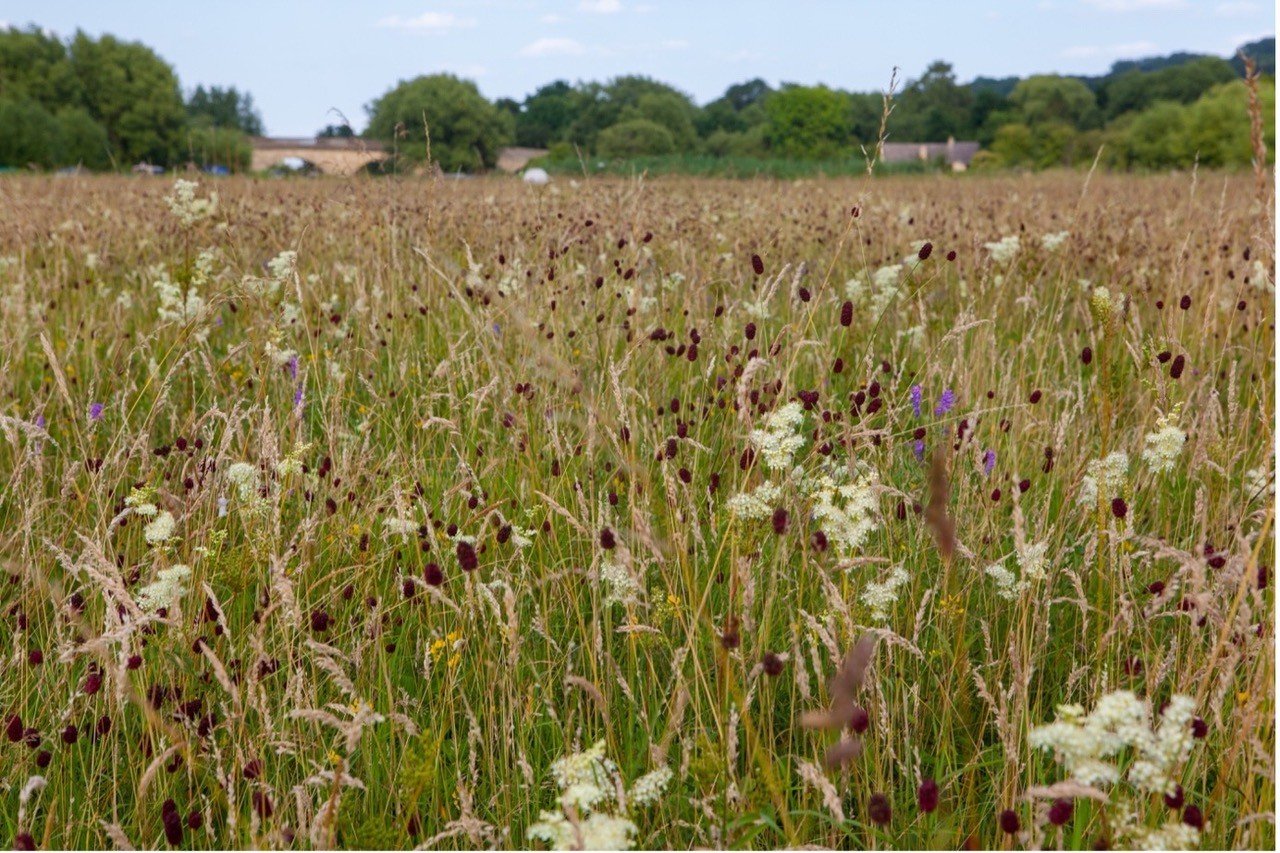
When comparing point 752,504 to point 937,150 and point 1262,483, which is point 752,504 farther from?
point 937,150

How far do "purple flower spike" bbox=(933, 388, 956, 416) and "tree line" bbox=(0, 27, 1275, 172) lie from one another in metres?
0.86

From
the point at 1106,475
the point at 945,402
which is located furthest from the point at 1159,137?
the point at 1106,475

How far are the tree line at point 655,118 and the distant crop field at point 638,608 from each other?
1087mm

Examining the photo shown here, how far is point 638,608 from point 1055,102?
8090 cm

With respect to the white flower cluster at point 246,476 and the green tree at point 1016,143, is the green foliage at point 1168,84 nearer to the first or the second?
the green tree at point 1016,143

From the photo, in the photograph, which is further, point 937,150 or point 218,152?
point 937,150

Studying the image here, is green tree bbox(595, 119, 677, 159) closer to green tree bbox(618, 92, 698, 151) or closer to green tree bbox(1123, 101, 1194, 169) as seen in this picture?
green tree bbox(618, 92, 698, 151)

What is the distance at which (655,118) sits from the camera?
3196 inches

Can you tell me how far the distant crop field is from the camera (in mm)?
1632

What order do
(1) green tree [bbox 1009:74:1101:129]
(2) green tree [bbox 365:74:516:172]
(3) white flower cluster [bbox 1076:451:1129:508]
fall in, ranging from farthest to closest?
(1) green tree [bbox 1009:74:1101:129]
(2) green tree [bbox 365:74:516:172]
(3) white flower cluster [bbox 1076:451:1129:508]

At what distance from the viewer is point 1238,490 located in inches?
119

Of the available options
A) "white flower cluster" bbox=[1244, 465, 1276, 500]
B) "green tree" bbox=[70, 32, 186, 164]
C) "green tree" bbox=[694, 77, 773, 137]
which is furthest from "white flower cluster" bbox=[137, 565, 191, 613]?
"green tree" bbox=[694, 77, 773, 137]

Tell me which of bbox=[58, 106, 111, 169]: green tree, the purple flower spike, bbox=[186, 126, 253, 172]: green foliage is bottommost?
the purple flower spike

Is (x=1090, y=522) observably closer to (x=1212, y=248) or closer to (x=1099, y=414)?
(x=1099, y=414)
